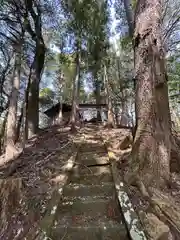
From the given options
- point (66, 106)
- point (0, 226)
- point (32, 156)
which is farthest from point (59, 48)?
point (0, 226)

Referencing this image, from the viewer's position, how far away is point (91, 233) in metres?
2.80

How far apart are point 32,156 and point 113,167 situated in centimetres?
263

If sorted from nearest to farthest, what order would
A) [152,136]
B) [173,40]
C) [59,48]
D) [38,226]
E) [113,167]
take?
[38,226] → [152,136] → [113,167] → [173,40] → [59,48]

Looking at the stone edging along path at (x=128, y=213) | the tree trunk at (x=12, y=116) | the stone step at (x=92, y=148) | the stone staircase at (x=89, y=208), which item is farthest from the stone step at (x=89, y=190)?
the tree trunk at (x=12, y=116)

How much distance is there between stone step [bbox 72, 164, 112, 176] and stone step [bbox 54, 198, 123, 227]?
40.5 inches

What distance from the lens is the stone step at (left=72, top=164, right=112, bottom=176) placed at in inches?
179

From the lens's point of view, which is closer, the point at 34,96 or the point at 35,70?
the point at 34,96

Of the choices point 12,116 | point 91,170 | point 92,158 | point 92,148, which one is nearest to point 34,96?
point 12,116

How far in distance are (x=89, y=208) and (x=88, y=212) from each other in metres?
0.10

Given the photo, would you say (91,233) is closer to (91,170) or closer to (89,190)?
(89,190)

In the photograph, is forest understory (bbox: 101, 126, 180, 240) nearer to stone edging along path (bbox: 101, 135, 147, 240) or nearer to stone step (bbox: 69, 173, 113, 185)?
stone edging along path (bbox: 101, 135, 147, 240)

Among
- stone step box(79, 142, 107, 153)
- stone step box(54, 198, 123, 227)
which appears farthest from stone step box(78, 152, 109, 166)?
stone step box(54, 198, 123, 227)

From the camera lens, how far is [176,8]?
466 inches

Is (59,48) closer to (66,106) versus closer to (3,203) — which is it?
(66,106)
